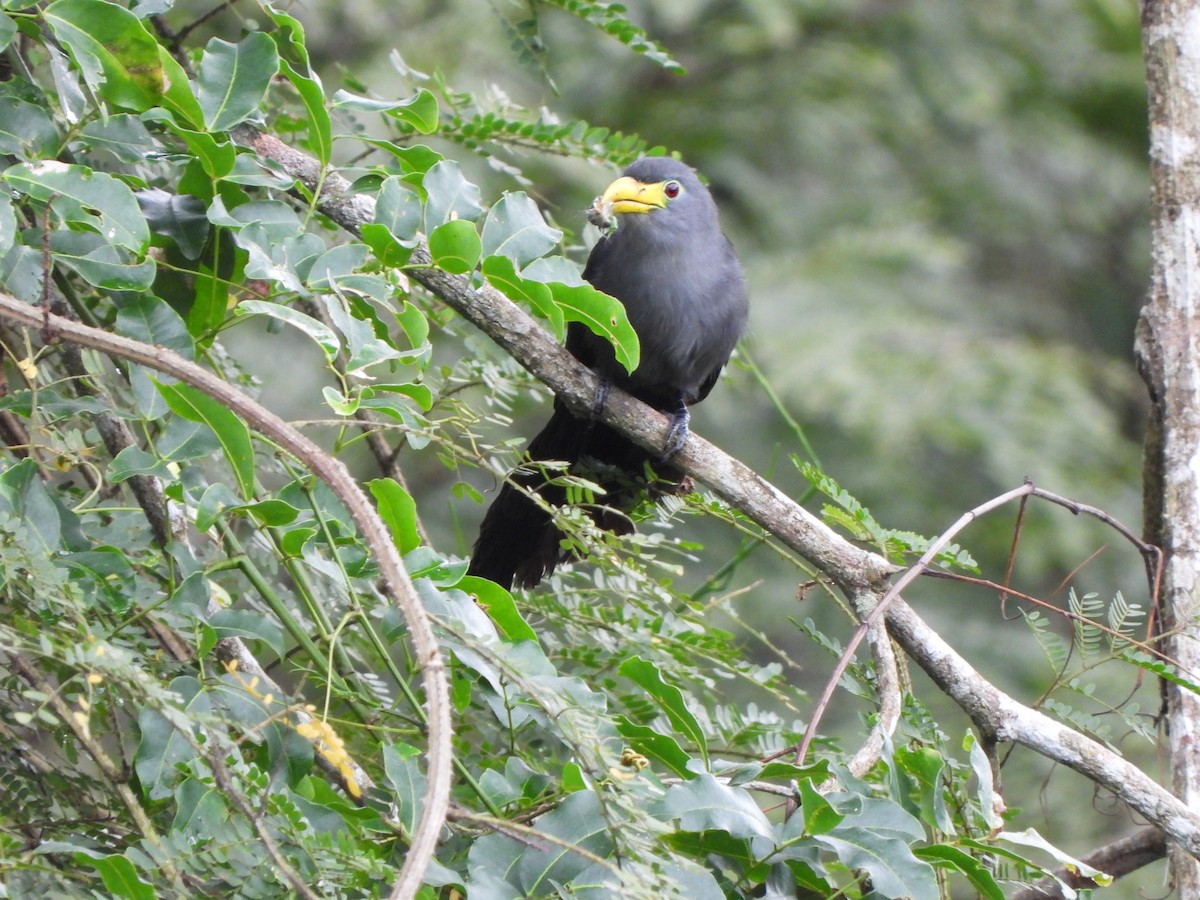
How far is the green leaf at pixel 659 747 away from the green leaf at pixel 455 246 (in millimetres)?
741

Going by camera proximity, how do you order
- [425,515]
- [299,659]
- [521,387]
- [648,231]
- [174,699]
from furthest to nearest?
[425,515] → [648,231] → [521,387] → [299,659] → [174,699]

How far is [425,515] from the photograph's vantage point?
27.8ft

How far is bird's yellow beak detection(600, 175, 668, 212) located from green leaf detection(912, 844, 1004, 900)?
2504 millimetres

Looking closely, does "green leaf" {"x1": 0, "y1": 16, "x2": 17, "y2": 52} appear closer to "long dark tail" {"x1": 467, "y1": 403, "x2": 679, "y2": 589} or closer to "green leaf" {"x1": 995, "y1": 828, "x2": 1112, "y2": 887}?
"long dark tail" {"x1": 467, "y1": 403, "x2": 679, "y2": 589}

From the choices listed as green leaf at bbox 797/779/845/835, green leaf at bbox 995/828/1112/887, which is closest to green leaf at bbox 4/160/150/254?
green leaf at bbox 797/779/845/835

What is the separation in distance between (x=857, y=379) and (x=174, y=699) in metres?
6.70

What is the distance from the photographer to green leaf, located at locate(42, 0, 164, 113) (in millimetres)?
1854

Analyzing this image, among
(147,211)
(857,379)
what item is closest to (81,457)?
(147,211)

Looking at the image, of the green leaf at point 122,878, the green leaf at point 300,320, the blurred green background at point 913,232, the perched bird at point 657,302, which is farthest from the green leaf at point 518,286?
the blurred green background at point 913,232

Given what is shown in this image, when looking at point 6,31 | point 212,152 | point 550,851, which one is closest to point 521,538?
point 212,152

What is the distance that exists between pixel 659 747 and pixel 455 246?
2.66 ft

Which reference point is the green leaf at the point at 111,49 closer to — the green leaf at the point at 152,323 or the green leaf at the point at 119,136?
the green leaf at the point at 119,136

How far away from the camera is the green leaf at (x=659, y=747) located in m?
1.81

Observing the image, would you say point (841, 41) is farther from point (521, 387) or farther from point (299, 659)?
point (299, 659)
